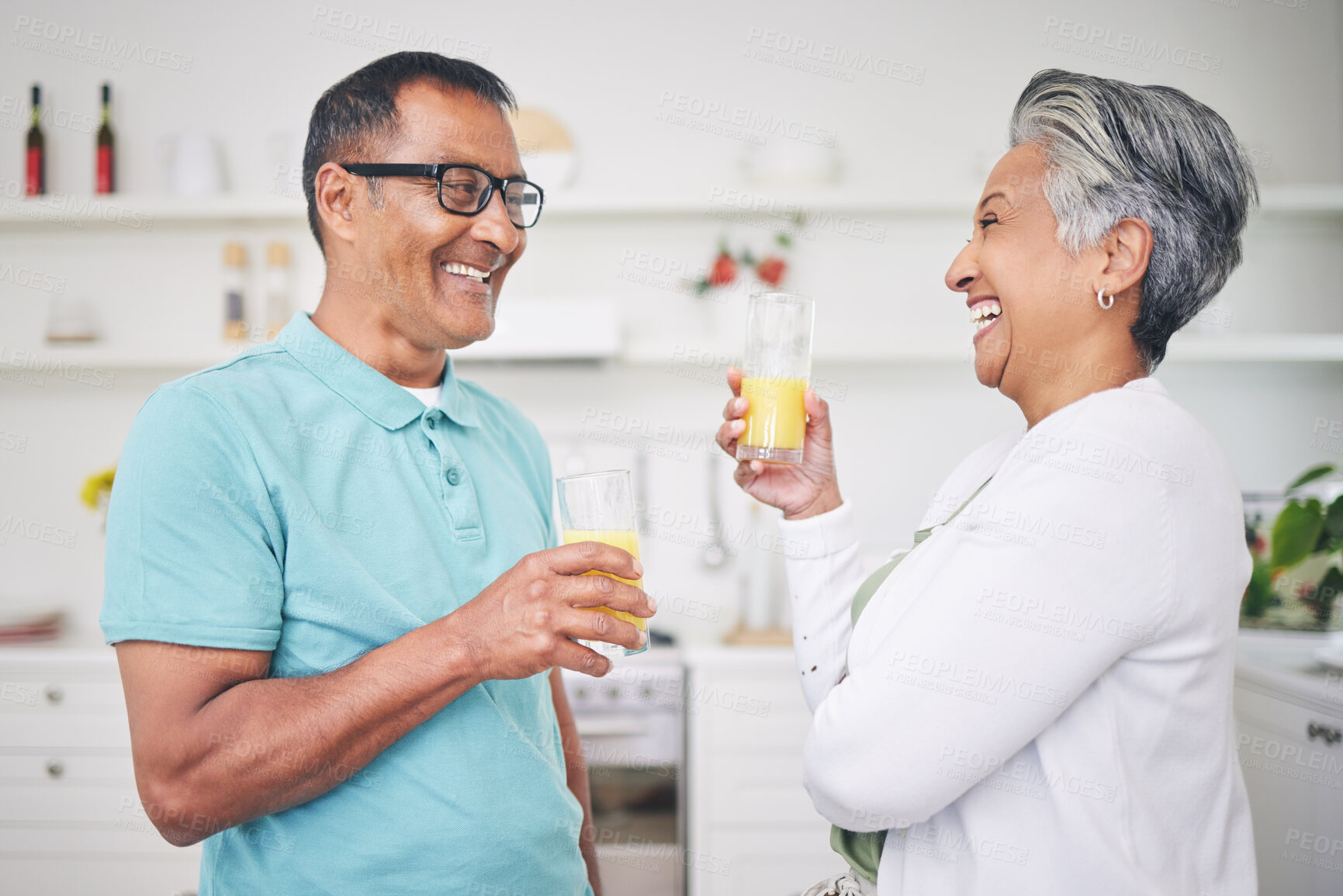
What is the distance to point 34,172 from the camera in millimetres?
3217

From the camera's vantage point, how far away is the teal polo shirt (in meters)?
1.01

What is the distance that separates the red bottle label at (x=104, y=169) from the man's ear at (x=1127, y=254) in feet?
10.8

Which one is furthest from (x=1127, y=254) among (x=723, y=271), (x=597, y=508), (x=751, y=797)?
(x=723, y=271)

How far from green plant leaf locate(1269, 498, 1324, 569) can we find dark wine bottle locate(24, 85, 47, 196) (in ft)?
12.7

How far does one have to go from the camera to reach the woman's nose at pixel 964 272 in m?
1.26

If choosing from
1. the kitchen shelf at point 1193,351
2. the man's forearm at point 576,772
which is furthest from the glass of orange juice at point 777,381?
the kitchen shelf at point 1193,351

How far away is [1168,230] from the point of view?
43.9 inches

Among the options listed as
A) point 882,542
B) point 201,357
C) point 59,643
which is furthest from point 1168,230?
point 59,643

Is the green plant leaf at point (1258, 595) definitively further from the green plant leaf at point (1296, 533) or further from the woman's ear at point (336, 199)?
the woman's ear at point (336, 199)

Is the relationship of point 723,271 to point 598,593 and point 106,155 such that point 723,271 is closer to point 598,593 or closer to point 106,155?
point 106,155

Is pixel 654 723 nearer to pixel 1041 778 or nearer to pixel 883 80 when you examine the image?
pixel 1041 778

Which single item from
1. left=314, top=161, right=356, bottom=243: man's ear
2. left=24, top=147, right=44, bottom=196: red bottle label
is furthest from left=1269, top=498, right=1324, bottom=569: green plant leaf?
left=24, top=147, right=44, bottom=196: red bottle label

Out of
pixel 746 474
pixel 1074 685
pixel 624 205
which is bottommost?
pixel 1074 685

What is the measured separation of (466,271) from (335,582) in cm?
50
